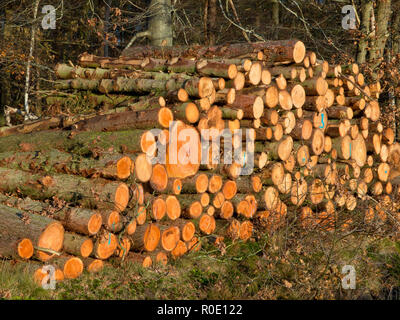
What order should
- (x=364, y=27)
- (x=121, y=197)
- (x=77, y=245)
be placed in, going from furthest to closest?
(x=364, y=27)
(x=121, y=197)
(x=77, y=245)

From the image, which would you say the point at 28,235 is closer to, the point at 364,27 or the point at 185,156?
the point at 185,156

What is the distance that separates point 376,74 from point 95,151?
7299mm

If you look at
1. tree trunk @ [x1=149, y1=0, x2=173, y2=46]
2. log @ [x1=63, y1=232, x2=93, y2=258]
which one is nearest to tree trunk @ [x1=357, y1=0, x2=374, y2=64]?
tree trunk @ [x1=149, y1=0, x2=173, y2=46]

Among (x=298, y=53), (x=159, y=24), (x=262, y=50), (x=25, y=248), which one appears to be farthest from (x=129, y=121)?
(x=159, y=24)

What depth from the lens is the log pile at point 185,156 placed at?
16.0 feet

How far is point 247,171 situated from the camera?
260 inches

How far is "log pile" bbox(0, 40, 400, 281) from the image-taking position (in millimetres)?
4871

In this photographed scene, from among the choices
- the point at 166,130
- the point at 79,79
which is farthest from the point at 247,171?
the point at 79,79

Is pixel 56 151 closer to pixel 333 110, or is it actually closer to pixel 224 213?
pixel 224 213

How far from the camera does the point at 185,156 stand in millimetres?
5672

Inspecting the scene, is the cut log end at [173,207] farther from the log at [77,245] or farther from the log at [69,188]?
the log at [77,245]

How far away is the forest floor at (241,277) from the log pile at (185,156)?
0.72 ft

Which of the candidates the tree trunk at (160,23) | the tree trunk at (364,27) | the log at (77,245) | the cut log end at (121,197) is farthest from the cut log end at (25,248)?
the tree trunk at (364,27)

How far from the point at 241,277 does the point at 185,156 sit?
5.47ft
